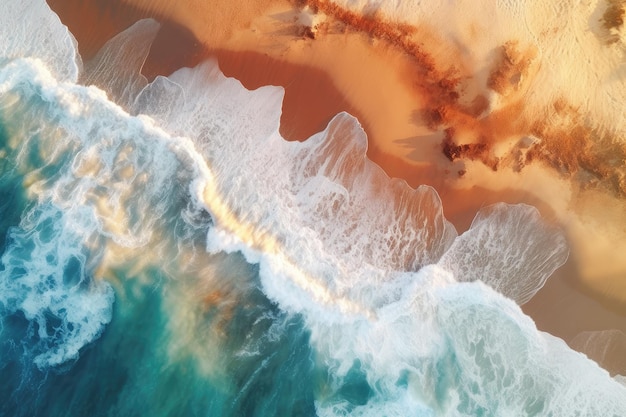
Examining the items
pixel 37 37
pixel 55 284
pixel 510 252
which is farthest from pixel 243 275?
pixel 37 37

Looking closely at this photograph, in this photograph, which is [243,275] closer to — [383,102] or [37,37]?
[383,102]

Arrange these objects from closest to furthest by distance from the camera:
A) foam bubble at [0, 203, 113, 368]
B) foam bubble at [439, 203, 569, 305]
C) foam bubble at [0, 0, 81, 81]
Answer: foam bubble at [439, 203, 569, 305], foam bubble at [0, 203, 113, 368], foam bubble at [0, 0, 81, 81]

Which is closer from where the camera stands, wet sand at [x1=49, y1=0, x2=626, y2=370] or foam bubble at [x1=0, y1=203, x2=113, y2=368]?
wet sand at [x1=49, y1=0, x2=626, y2=370]

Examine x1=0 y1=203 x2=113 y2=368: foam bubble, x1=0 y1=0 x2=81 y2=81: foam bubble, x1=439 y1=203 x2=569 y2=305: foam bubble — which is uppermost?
x1=439 y1=203 x2=569 y2=305: foam bubble

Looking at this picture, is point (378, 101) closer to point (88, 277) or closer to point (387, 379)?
point (387, 379)

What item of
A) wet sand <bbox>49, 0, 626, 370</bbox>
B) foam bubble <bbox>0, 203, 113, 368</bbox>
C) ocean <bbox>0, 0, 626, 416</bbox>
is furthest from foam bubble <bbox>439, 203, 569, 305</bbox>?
foam bubble <bbox>0, 203, 113, 368</bbox>

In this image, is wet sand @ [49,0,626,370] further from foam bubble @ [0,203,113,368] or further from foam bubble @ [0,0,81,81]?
foam bubble @ [0,203,113,368]

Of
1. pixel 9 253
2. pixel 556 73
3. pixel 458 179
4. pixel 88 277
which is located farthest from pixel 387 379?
pixel 9 253
